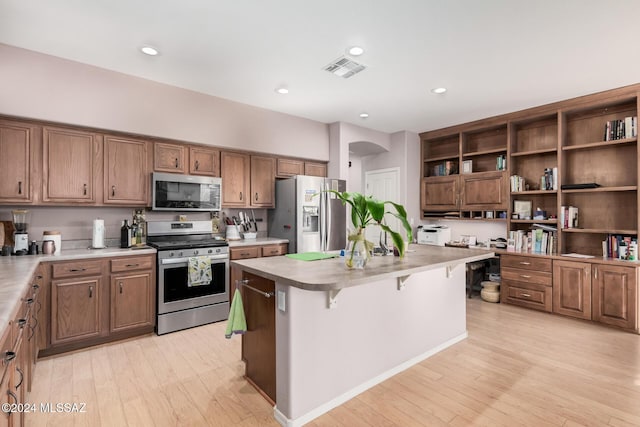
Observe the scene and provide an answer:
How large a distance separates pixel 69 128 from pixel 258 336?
112 inches

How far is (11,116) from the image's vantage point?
2.92 meters

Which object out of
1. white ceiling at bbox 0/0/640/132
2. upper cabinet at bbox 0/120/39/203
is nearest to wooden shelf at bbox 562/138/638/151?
white ceiling at bbox 0/0/640/132

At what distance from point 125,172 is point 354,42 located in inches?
108

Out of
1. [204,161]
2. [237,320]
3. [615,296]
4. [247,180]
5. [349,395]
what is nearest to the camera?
[349,395]

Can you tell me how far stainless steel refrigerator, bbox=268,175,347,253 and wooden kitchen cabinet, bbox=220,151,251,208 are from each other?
20.1 inches

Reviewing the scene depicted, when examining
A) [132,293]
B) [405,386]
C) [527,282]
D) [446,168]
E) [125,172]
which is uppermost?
[446,168]

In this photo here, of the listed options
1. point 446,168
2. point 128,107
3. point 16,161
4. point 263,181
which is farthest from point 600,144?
point 16,161

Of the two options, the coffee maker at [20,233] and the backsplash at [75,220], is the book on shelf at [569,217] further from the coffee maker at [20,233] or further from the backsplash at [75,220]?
the coffee maker at [20,233]

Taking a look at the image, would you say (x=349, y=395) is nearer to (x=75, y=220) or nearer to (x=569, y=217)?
(x=75, y=220)

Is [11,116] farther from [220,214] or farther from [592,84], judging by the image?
[592,84]

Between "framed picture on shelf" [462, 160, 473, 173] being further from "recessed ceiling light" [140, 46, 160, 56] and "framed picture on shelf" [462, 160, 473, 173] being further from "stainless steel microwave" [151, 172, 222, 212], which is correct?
"recessed ceiling light" [140, 46, 160, 56]

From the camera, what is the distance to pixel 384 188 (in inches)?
237

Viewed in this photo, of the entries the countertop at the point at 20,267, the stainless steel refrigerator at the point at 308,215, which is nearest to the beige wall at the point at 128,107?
the stainless steel refrigerator at the point at 308,215

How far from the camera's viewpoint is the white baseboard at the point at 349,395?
198cm
